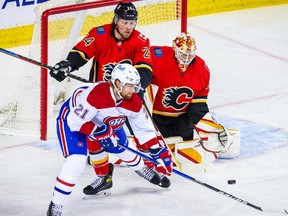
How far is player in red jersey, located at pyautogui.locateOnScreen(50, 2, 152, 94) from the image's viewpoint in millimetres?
5492

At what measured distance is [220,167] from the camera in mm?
5711

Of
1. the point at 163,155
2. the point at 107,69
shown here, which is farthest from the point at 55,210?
the point at 107,69

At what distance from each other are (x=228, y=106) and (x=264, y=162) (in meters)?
1.08

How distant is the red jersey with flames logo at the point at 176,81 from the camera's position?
5605 mm

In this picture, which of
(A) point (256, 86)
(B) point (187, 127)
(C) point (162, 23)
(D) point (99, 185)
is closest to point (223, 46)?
(A) point (256, 86)

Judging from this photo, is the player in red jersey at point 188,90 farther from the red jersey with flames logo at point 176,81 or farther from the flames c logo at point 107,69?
the flames c logo at point 107,69

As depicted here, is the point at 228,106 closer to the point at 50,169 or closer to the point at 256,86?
the point at 256,86

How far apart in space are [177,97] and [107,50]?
18.8 inches

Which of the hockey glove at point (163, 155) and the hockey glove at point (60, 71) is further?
the hockey glove at point (60, 71)

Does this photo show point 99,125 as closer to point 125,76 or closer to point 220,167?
point 125,76

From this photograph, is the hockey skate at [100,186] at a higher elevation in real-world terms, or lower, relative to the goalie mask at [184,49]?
lower

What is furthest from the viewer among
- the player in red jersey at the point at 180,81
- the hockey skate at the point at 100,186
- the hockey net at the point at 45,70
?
the hockey net at the point at 45,70

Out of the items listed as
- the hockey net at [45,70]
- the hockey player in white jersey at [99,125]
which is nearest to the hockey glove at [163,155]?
the hockey player in white jersey at [99,125]

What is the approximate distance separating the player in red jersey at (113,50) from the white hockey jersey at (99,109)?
1.67 feet
